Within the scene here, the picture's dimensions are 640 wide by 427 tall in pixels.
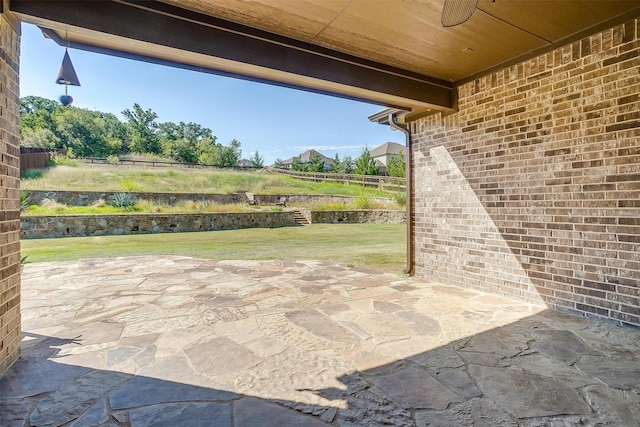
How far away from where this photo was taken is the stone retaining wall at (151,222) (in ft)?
34.0

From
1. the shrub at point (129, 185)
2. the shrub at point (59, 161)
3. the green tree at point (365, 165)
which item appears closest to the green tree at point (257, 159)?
the green tree at point (365, 165)

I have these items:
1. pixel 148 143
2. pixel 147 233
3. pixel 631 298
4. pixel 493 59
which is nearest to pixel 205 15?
pixel 493 59

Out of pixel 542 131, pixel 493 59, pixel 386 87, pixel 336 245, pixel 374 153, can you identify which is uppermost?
pixel 374 153

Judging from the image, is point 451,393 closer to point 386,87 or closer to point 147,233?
point 386,87

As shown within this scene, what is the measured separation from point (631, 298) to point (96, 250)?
9480mm

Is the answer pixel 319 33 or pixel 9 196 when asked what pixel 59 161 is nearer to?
pixel 9 196

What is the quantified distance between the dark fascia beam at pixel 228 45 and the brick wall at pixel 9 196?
281 millimetres

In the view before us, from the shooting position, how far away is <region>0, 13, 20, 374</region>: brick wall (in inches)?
74.7

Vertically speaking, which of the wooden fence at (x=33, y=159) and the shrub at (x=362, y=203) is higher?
the wooden fence at (x=33, y=159)

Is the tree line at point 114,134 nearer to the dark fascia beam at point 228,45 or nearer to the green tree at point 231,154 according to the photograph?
the green tree at point 231,154

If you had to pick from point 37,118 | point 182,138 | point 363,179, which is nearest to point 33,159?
point 37,118

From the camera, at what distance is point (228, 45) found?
267 cm

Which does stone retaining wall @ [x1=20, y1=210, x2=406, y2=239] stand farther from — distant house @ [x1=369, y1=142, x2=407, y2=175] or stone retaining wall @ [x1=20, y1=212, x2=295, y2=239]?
distant house @ [x1=369, y1=142, x2=407, y2=175]

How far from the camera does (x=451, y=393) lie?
65.9 inches
